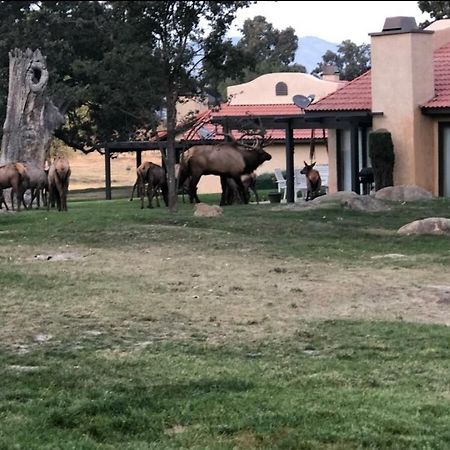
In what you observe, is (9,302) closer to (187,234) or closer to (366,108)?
(187,234)

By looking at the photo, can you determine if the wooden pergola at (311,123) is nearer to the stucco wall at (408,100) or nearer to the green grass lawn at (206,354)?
the stucco wall at (408,100)

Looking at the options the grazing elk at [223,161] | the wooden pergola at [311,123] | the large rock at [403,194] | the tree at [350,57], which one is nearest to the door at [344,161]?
the wooden pergola at [311,123]

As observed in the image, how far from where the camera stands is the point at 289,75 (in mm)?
53344

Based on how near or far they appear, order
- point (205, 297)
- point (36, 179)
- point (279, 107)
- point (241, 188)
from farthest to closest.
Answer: point (279, 107), point (36, 179), point (241, 188), point (205, 297)

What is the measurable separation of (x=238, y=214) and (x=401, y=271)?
7.73m

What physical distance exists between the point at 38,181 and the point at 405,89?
10.3 m

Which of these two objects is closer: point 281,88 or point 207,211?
point 207,211

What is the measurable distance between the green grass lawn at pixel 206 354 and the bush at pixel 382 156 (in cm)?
1153

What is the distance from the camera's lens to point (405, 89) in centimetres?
2738

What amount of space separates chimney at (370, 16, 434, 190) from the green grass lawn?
39.4 ft

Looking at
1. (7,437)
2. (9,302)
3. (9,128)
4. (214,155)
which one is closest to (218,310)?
(9,302)

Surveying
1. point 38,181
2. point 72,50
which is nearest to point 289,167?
point 38,181

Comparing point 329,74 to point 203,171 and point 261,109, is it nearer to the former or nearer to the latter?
point 261,109

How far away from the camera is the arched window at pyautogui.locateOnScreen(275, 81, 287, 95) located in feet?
174
